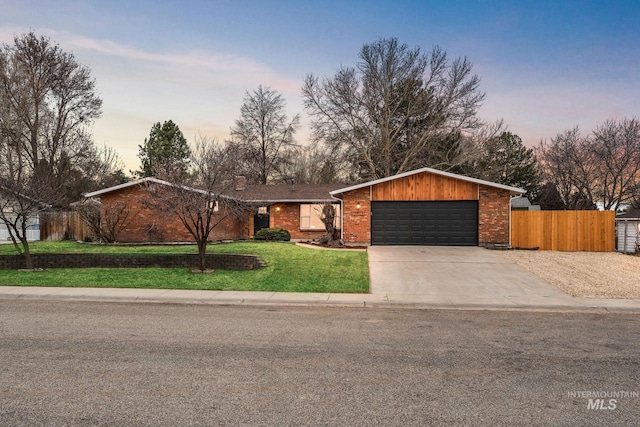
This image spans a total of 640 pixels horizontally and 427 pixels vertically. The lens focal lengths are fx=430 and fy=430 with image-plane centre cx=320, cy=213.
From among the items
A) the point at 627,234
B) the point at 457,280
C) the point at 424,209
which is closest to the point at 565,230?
the point at 627,234

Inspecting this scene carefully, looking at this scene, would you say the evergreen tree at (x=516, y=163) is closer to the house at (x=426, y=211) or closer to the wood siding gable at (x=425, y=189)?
the house at (x=426, y=211)

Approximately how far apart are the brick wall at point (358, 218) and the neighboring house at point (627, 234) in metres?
11.5

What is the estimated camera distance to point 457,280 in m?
13.1

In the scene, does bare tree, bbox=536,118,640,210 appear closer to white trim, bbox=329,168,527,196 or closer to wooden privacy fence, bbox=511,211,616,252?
wooden privacy fence, bbox=511,211,616,252

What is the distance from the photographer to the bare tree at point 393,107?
33.2m

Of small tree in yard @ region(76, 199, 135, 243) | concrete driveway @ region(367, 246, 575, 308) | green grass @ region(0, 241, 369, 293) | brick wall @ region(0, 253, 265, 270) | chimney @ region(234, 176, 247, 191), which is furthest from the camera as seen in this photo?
small tree in yard @ region(76, 199, 135, 243)

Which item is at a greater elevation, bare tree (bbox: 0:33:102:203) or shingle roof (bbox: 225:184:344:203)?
bare tree (bbox: 0:33:102:203)

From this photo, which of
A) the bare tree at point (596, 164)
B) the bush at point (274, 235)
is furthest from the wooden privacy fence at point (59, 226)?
the bare tree at point (596, 164)

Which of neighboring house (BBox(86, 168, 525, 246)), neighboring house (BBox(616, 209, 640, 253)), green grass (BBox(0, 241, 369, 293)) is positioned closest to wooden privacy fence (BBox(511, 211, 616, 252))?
neighboring house (BBox(616, 209, 640, 253))

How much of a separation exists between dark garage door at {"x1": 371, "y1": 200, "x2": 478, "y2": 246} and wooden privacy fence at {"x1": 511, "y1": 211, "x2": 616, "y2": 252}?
208 cm

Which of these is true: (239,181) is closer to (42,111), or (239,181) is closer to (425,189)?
(425,189)

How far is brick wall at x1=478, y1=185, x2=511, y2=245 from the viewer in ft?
67.2

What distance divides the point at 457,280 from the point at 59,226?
25.6m

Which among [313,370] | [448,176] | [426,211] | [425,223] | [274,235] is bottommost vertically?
[313,370]
